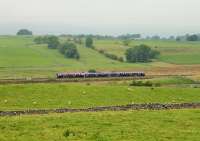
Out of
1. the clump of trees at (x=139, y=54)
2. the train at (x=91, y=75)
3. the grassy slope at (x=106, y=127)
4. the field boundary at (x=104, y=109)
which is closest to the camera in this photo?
the grassy slope at (x=106, y=127)

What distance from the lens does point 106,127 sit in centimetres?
3164

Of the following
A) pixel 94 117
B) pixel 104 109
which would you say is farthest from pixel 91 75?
pixel 94 117

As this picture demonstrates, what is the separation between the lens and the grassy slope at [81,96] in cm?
5316

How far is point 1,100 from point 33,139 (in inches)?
1084

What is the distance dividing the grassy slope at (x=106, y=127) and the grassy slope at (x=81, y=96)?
618 inches

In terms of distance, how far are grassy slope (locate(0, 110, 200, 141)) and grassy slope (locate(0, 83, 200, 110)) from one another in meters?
15.7

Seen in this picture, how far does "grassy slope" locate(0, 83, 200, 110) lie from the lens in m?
53.2

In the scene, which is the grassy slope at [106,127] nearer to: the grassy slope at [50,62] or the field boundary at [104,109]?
the field boundary at [104,109]

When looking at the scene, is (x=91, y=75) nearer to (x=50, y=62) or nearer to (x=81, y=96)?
(x=81, y=96)

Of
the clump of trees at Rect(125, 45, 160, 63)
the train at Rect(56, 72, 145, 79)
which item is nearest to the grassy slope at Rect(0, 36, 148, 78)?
the clump of trees at Rect(125, 45, 160, 63)

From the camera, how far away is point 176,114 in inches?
1494

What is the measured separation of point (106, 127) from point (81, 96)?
89.9 feet

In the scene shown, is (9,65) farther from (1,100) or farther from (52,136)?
(52,136)

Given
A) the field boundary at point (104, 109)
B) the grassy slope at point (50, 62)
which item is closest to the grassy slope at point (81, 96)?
the field boundary at point (104, 109)
